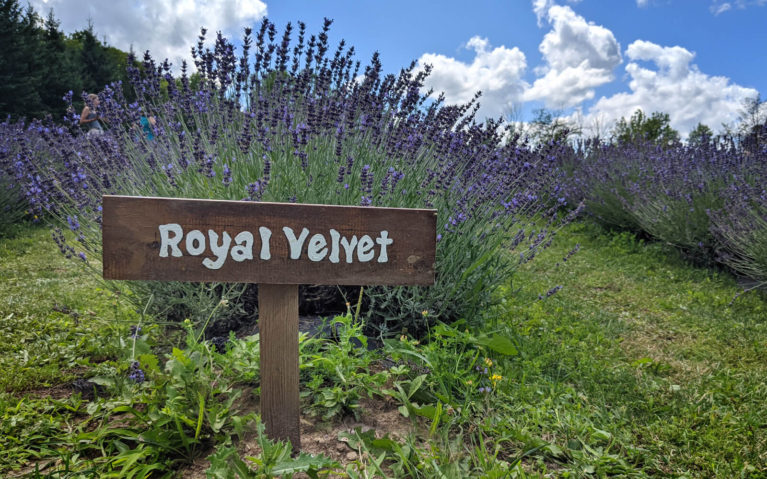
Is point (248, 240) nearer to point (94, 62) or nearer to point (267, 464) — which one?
point (267, 464)

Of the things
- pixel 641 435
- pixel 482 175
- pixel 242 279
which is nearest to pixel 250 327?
pixel 242 279

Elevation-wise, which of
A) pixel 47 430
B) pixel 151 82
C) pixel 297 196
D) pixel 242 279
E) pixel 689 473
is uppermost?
pixel 151 82

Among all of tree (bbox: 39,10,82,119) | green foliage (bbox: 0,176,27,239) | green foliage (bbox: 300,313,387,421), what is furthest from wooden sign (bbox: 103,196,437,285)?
tree (bbox: 39,10,82,119)

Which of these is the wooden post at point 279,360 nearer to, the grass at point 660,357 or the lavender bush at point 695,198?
the grass at point 660,357

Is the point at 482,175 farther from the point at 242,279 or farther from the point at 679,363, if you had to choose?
the point at 242,279

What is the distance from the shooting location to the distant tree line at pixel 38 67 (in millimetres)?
15953

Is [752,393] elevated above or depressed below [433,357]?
below

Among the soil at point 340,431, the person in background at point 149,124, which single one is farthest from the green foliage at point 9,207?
the soil at point 340,431

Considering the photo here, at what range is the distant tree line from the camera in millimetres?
15953

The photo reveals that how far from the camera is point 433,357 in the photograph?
2.04 meters

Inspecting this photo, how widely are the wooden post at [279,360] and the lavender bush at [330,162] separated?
0.75 meters

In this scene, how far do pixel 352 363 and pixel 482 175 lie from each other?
4.59 feet

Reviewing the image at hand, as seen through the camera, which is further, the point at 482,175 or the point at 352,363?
the point at 482,175

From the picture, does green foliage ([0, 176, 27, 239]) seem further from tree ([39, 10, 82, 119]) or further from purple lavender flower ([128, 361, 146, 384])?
tree ([39, 10, 82, 119])
